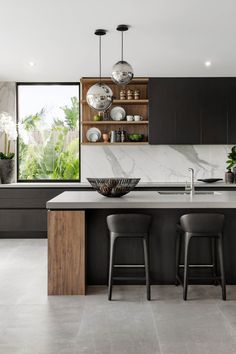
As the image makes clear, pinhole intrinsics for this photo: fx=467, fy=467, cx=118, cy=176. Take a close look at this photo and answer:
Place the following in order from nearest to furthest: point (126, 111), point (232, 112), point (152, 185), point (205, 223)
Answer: point (205, 223) → point (152, 185) → point (232, 112) → point (126, 111)

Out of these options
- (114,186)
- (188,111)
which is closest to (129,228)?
(114,186)

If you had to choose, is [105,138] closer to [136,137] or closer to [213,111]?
[136,137]

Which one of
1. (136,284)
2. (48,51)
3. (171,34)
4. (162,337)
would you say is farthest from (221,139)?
(162,337)

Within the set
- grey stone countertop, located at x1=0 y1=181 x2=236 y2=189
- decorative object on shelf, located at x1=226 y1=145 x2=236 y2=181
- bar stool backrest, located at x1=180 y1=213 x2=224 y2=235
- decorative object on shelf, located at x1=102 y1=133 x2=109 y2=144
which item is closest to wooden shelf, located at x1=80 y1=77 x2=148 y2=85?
A: decorative object on shelf, located at x1=102 y1=133 x2=109 y2=144

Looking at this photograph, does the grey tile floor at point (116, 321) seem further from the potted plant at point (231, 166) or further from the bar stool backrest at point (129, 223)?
the potted plant at point (231, 166)

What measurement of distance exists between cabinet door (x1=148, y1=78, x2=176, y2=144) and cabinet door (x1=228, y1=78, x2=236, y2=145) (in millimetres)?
832

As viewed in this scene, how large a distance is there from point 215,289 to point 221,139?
3282 mm

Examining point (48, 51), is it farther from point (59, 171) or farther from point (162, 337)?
point (162, 337)

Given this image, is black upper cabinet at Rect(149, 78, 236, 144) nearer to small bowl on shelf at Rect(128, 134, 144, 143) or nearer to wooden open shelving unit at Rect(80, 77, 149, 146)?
small bowl on shelf at Rect(128, 134, 144, 143)

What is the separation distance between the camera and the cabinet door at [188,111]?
23.1 feet

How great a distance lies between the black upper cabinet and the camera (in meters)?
7.02

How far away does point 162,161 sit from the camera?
748 centimetres

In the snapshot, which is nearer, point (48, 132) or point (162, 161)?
point (162, 161)

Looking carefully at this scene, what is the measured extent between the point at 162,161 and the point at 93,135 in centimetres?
118
